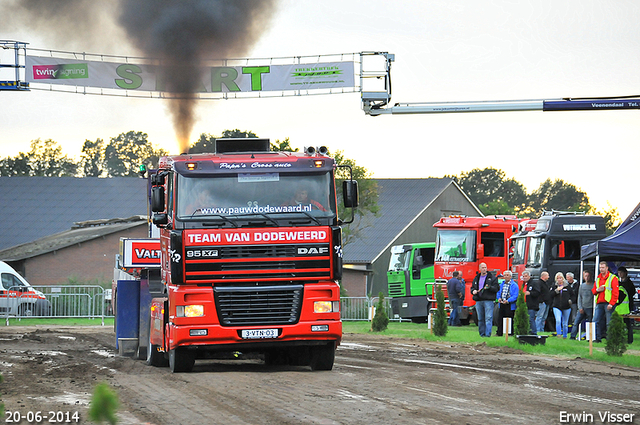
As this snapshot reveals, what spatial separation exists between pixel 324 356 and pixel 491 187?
356ft

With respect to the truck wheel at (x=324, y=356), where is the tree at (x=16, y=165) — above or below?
above

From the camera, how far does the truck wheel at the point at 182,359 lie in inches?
527

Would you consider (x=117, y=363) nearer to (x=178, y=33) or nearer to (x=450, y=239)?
(x=178, y=33)

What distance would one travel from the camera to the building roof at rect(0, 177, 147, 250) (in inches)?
2601

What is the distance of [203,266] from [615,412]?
6.04m

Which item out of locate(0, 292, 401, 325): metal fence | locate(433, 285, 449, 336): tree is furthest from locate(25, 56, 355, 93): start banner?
locate(0, 292, 401, 325): metal fence

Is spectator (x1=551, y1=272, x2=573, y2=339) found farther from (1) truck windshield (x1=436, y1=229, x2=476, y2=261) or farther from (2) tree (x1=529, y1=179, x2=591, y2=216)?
(2) tree (x1=529, y1=179, x2=591, y2=216)

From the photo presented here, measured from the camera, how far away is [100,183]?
230ft

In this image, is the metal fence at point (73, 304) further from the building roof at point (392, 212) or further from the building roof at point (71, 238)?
the building roof at point (392, 212)

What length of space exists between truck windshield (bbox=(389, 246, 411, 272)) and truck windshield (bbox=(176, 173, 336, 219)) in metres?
21.1

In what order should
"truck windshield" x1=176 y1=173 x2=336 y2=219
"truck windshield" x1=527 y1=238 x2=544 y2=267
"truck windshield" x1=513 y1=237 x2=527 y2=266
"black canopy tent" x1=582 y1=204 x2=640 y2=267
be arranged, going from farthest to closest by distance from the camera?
"truck windshield" x1=513 y1=237 x2=527 y2=266
"truck windshield" x1=527 y1=238 x2=544 y2=267
"black canopy tent" x1=582 y1=204 x2=640 y2=267
"truck windshield" x1=176 y1=173 x2=336 y2=219

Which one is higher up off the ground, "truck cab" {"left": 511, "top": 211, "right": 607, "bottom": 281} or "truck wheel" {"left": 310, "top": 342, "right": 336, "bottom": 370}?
"truck cab" {"left": 511, "top": 211, "right": 607, "bottom": 281}

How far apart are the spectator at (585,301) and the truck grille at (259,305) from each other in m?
11.1

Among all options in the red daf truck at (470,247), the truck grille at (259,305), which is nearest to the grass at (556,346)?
the truck grille at (259,305)
